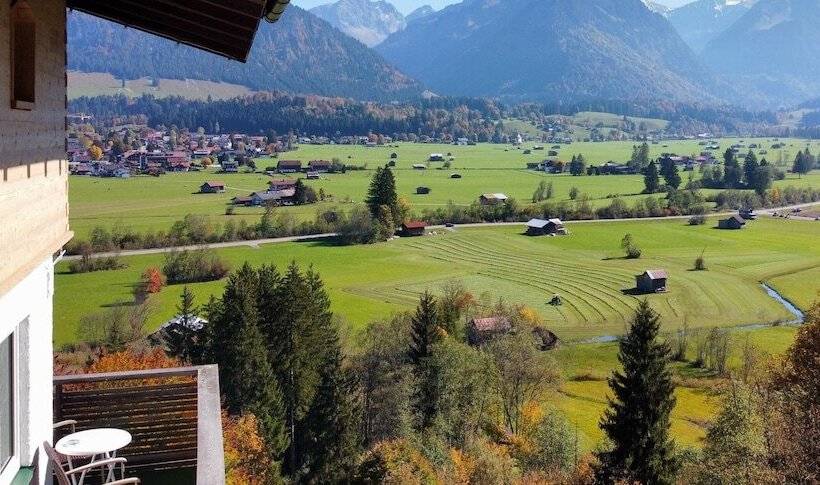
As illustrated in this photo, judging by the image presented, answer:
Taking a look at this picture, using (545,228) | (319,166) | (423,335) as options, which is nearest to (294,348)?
(423,335)

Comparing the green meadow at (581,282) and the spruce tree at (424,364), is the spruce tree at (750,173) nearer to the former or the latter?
the green meadow at (581,282)

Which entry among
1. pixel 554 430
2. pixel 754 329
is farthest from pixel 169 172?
pixel 554 430

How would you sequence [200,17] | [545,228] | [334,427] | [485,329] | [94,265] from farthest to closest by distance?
1. [545,228]
2. [94,265]
3. [485,329]
4. [334,427]
5. [200,17]

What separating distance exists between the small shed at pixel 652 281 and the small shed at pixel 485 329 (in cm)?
1595

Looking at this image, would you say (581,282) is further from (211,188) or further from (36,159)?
(211,188)

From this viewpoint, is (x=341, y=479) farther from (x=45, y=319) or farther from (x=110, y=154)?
(x=110, y=154)

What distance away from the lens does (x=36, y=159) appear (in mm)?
5039

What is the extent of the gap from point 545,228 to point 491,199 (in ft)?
52.8

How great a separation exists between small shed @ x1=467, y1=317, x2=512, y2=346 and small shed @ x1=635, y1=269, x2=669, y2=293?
1595 centimetres

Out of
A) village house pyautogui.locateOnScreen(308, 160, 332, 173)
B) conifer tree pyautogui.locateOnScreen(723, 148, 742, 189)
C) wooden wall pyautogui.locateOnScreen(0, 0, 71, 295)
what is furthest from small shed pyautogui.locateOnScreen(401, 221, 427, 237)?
wooden wall pyautogui.locateOnScreen(0, 0, 71, 295)

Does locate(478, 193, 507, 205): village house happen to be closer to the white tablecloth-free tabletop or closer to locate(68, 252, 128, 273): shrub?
locate(68, 252, 128, 273): shrub

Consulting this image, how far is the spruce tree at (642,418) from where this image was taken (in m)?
22.5

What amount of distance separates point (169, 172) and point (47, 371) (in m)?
125

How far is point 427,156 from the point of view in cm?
16175
